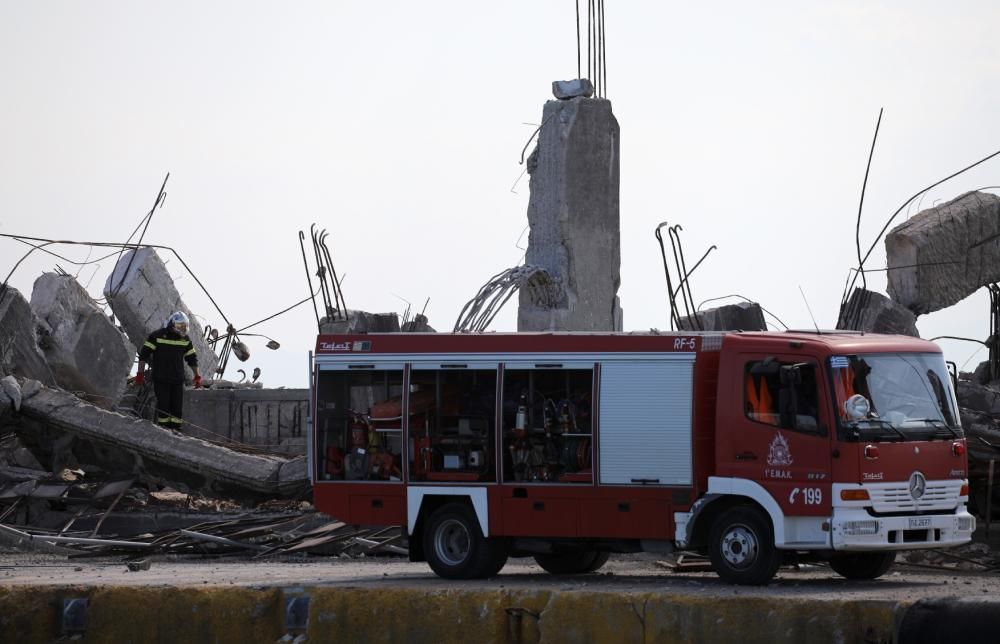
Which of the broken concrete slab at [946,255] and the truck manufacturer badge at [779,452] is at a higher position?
the broken concrete slab at [946,255]

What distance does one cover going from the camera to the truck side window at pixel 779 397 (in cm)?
1260

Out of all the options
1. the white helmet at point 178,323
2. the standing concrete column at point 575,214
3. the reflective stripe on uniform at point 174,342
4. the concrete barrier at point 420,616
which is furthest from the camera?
the white helmet at point 178,323

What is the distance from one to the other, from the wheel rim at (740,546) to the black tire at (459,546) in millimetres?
2078

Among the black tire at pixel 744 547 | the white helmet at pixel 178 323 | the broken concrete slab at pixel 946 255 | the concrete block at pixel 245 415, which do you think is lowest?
the black tire at pixel 744 547

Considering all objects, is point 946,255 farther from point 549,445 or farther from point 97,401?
point 97,401

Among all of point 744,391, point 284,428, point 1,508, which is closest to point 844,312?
point 744,391

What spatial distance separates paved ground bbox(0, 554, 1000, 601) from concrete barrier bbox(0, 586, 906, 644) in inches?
12.6

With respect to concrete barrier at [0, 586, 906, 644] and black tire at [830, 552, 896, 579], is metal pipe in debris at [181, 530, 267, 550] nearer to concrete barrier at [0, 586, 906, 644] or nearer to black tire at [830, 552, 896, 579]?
concrete barrier at [0, 586, 906, 644]

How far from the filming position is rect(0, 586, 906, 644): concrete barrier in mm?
10797

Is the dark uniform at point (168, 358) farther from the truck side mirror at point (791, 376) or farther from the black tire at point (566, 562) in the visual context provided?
the truck side mirror at point (791, 376)

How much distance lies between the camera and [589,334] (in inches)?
538

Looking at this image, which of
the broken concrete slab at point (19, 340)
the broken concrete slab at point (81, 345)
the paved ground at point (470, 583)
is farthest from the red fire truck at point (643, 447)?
the broken concrete slab at point (81, 345)

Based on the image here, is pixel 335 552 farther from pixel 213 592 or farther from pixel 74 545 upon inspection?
pixel 213 592

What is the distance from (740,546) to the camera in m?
12.8
